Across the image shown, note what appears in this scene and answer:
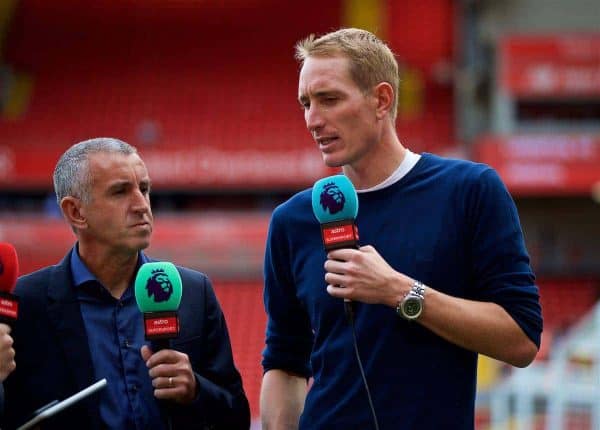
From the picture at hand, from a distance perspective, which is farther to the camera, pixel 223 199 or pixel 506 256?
pixel 223 199

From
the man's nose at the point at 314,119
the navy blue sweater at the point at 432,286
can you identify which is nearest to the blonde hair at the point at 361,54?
the man's nose at the point at 314,119

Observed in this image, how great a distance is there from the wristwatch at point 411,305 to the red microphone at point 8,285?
2.68 ft

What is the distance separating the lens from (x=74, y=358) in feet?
8.96

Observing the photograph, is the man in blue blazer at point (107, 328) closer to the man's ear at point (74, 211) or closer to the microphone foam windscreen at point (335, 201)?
the man's ear at point (74, 211)

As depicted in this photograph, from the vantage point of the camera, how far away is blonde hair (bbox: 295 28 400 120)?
257 centimetres

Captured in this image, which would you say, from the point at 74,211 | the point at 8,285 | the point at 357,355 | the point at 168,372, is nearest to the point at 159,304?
the point at 168,372

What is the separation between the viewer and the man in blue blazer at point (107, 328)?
8.94ft

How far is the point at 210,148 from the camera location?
661 inches

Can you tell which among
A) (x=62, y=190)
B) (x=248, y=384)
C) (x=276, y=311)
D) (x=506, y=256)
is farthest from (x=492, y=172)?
(x=248, y=384)

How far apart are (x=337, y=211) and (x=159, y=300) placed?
439mm

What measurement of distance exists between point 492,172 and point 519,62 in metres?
14.1

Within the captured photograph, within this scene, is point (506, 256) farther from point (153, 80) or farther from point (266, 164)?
point (153, 80)

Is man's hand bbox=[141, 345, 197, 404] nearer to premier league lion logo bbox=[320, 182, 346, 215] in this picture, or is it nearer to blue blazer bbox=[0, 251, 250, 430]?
blue blazer bbox=[0, 251, 250, 430]

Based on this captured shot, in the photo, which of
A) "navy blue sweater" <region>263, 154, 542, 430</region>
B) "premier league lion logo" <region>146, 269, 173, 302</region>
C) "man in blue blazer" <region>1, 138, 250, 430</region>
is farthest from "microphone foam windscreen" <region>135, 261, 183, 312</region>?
"navy blue sweater" <region>263, 154, 542, 430</region>
